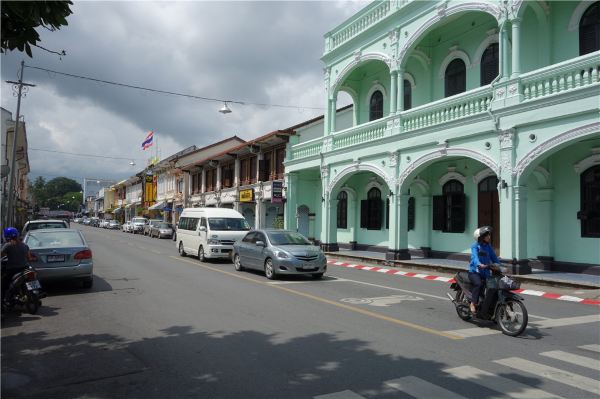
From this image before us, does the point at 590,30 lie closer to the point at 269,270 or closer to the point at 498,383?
the point at 269,270

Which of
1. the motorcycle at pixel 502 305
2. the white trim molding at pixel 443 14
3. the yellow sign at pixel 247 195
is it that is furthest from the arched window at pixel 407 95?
the motorcycle at pixel 502 305

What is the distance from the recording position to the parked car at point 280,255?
13258 millimetres

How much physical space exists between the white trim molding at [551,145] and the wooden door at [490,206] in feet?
11.9

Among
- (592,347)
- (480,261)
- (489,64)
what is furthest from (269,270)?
(489,64)

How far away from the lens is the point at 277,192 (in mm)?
29031

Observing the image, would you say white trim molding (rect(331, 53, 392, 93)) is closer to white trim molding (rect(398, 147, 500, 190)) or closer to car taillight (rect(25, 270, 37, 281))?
white trim molding (rect(398, 147, 500, 190))

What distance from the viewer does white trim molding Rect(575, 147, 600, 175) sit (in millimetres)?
14227

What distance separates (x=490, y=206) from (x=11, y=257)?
623 inches

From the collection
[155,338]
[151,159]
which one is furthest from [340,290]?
[151,159]

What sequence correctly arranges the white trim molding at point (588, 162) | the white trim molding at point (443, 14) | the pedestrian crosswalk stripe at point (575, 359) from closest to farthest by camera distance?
the pedestrian crosswalk stripe at point (575, 359) → the white trim molding at point (588, 162) → the white trim molding at point (443, 14)

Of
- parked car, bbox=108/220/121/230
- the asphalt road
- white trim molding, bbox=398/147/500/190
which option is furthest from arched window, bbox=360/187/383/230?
parked car, bbox=108/220/121/230

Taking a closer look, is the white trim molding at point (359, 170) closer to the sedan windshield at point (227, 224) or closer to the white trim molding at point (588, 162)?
the sedan windshield at point (227, 224)

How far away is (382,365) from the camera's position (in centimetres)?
550

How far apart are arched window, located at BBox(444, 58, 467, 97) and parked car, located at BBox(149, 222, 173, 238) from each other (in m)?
27.6
